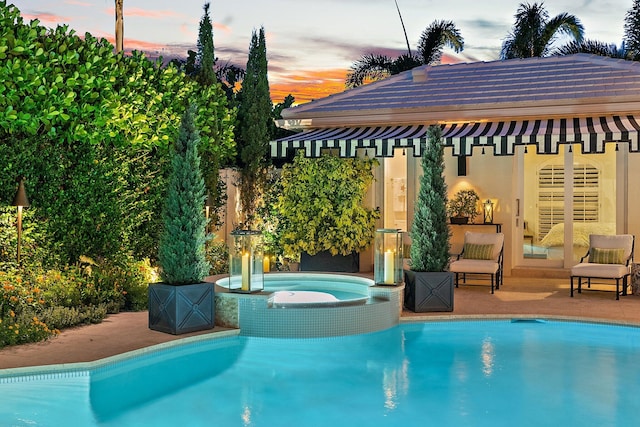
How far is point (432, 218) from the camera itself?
561 inches

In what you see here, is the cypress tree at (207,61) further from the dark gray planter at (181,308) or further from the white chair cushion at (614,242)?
the white chair cushion at (614,242)

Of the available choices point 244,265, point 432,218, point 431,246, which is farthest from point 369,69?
point 244,265

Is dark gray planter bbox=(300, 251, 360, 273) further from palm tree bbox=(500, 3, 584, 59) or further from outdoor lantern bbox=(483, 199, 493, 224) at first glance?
palm tree bbox=(500, 3, 584, 59)

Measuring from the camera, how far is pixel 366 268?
20000mm

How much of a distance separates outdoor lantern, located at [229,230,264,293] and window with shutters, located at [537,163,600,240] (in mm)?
10218

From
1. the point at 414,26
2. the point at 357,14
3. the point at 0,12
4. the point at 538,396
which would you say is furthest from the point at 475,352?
the point at 414,26

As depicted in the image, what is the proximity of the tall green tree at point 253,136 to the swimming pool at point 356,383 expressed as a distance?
1072 cm

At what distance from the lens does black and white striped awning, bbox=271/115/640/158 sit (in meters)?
15.1

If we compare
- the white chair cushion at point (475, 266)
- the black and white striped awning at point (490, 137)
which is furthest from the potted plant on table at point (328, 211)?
the white chair cushion at point (475, 266)

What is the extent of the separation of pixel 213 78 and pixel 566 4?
2042cm

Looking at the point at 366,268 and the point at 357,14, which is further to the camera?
the point at 357,14

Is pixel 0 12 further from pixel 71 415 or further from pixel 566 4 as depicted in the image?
pixel 566 4

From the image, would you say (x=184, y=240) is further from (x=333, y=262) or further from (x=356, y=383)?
(x=333, y=262)

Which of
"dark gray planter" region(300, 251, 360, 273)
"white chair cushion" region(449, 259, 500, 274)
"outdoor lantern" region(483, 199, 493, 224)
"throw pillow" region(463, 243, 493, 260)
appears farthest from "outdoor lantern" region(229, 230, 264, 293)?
"outdoor lantern" region(483, 199, 493, 224)
